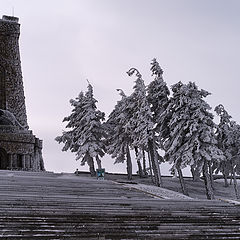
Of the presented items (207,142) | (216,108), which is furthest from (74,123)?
(207,142)

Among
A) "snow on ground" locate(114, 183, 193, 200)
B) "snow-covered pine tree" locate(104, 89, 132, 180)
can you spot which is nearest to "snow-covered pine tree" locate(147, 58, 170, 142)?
"snow-covered pine tree" locate(104, 89, 132, 180)

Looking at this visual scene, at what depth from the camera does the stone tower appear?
2773 centimetres

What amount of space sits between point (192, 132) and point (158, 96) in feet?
20.4

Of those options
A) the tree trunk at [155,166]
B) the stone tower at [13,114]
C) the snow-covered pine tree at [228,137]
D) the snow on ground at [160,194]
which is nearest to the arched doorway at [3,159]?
the stone tower at [13,114]

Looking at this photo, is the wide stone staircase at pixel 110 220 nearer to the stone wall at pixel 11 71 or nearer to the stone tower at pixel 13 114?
the stone tower at pixel 13 114

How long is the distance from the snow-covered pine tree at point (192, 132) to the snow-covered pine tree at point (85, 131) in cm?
968

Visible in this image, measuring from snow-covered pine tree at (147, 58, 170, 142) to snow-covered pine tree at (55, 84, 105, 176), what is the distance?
23.4 feet

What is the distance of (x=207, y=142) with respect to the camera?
22.1 meters

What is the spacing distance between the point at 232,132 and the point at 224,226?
26983 millimetres

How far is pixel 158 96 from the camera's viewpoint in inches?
1095

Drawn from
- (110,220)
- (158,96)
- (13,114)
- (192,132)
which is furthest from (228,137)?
(110,220)

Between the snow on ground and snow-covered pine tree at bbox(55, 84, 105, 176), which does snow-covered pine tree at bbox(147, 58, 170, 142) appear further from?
the snow on ground

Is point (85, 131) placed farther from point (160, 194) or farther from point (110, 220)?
point (110, 220)

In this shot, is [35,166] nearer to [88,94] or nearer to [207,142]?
[88,94]
